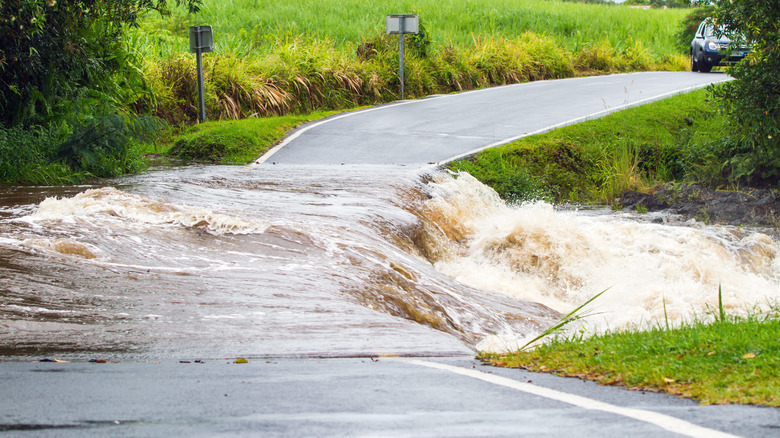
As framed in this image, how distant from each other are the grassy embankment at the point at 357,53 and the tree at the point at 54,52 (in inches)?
91.5

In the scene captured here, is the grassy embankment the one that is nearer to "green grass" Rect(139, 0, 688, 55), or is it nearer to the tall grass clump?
"green grass" Rect(139, 0, 688, 55)

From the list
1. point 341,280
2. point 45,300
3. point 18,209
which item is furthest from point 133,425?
point 18,209

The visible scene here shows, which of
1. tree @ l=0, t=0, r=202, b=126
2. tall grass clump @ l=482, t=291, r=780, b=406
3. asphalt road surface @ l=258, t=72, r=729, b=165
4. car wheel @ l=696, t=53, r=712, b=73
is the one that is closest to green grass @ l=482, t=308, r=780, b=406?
tall grass clump @ l=482, t=291, r=780, b=406

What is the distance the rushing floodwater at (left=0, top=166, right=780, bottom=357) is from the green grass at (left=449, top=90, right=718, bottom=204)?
888 mm

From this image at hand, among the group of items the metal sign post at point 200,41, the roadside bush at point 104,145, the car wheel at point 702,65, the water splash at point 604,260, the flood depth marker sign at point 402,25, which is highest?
the flood depth marker sign at point 402,25

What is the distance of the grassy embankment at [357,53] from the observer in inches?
706

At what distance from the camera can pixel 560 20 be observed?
34.8m

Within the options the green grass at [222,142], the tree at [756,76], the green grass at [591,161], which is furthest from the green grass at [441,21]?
the tree at [756,76]

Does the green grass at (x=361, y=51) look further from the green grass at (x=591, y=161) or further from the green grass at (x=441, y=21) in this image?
the green grass at (x=591, y=161)

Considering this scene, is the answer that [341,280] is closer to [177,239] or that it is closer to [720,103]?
[177,239]

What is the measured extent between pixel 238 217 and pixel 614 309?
13.7 feet

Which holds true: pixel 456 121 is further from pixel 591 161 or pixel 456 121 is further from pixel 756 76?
pixel 756 76

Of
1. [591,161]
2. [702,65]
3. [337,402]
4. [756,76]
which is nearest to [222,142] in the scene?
[591,161]

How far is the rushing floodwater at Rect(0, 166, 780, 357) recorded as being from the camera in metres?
5.44
